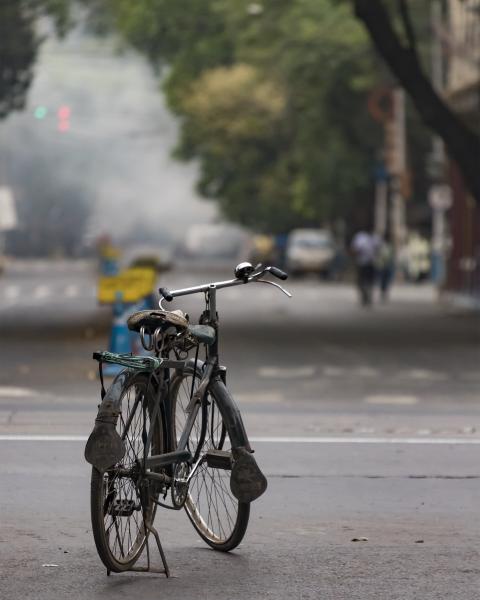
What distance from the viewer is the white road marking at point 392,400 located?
16.2 meters

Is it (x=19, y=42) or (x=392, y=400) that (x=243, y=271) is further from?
(x=19, y=42)

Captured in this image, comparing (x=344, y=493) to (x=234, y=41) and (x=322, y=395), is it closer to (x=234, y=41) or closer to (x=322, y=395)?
(x=322, y=395)

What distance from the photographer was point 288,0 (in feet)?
200

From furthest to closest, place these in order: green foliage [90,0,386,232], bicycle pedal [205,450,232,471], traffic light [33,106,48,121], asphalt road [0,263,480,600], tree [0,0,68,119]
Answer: green foliage [90,0,386,232], traffic light [33,106,48,121], tree [0,0,68,119], bicycle pedal [205,450,232,471], asphalt road [0,263,480,600]

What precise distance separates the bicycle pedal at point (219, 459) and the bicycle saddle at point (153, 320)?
0.63m

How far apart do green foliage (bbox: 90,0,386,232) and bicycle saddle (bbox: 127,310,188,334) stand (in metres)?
50.9

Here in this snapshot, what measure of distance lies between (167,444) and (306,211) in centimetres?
5858

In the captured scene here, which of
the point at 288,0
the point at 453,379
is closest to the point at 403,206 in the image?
the point at 288,0

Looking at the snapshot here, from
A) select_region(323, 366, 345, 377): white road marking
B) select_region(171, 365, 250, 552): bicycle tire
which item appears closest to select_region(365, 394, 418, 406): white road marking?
select_region(323, 366, 345, 377): white road marking

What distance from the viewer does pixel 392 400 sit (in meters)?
16.5

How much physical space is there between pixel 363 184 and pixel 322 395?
46.6m

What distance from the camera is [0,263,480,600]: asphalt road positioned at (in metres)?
7.65

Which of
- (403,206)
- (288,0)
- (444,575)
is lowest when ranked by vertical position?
(444,575)

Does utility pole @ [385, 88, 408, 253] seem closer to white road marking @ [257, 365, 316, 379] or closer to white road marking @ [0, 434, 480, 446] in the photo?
white road marking @ [257, 365, 316, 379]
